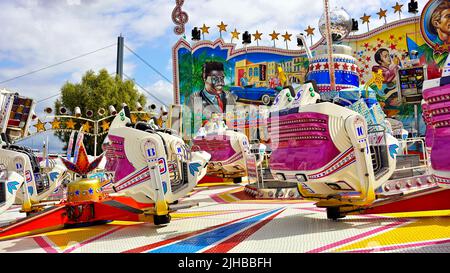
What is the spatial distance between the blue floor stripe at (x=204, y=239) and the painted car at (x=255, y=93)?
22727 mm

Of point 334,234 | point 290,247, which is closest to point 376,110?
point 334,234

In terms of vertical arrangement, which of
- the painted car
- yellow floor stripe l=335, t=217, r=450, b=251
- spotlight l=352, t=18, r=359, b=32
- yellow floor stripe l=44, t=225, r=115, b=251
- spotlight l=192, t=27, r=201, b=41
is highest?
spotlight l=192, t=27, r=201, b=41

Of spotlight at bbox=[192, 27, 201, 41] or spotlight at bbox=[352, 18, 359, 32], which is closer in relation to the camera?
spotlight at bbox=[352, 18, 359, 32]

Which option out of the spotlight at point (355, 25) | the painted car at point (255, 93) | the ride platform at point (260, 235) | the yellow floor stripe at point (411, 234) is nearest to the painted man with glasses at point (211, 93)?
the painted car at point (255, 93)

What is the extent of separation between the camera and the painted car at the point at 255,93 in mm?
28500

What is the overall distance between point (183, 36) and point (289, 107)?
25.0 metres

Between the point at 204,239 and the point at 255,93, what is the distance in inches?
961

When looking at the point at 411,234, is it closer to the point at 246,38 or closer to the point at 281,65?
the point at 281,65

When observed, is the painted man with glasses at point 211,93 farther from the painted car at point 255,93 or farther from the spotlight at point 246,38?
the spotlight at point 246,38

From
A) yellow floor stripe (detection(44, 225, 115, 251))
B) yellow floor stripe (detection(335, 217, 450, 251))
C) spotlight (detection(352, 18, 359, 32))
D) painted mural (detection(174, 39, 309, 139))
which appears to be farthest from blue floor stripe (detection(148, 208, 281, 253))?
spotlight (detection(352, 18, 359, 32))

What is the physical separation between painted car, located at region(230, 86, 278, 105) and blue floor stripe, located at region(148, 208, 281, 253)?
22727 millimetres

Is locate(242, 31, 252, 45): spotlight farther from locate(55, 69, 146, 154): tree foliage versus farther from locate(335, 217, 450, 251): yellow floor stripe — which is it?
locate(335, 217, 450, 251): yellow floor stripe

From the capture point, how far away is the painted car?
→ 28500 mm
